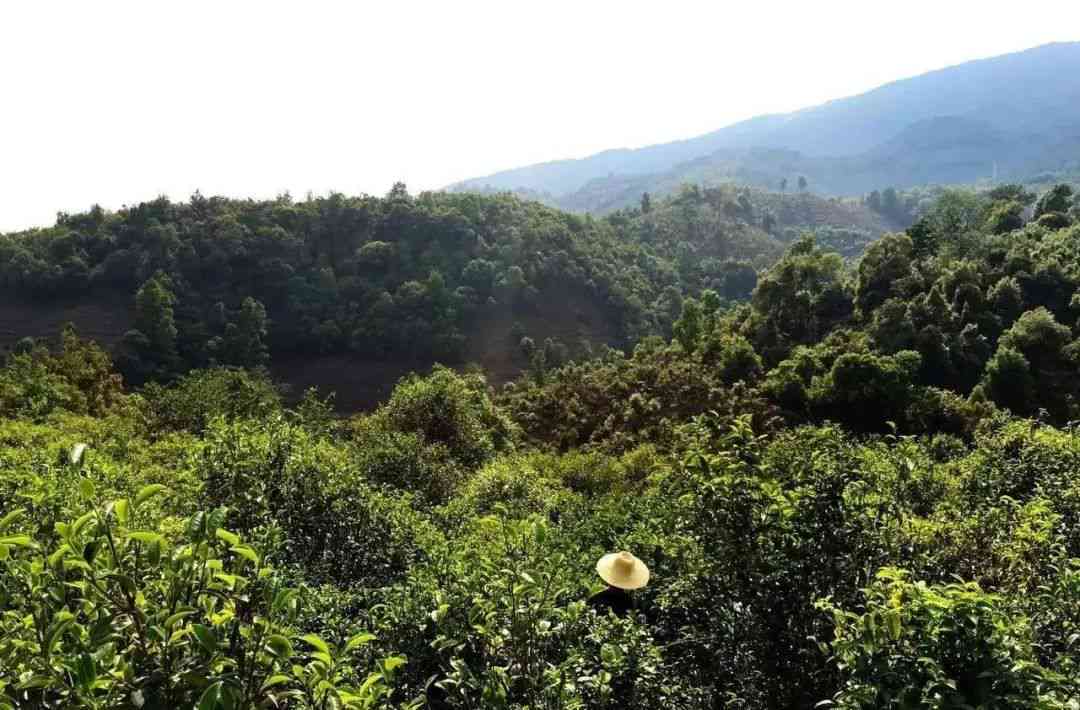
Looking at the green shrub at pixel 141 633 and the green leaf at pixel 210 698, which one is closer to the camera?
the green leaf at pixel 210 698

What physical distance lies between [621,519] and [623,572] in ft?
Answer: 17.8

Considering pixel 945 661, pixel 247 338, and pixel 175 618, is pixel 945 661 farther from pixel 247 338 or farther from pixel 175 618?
pixel 247 338

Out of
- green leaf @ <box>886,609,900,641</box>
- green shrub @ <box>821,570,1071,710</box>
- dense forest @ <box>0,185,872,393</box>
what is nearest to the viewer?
green shrub @ <box>821,570,1071,710</box>

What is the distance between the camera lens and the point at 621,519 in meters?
10.2

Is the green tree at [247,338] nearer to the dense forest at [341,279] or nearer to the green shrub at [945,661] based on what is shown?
the dense forest at [341,279]

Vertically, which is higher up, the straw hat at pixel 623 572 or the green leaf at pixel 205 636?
the green leaf at pixel 205 636

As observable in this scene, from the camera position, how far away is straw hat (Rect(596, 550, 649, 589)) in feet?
15.6

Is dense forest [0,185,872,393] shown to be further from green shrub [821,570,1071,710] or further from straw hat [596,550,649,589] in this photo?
green shrub [821,570,1071,710]

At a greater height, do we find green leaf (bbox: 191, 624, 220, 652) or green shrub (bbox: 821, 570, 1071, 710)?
green leaf (bbox: 191, 624, 220, 652)

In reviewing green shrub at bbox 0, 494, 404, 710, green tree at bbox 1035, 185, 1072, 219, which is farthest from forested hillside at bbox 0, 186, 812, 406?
green shrub at bbox 0, 494, 404, 710

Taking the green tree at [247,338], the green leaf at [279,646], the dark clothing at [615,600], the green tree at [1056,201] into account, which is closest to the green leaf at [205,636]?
the green leaf at [279,646]

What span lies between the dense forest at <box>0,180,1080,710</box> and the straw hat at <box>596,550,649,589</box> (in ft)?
0.83

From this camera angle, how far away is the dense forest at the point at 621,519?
258 cm

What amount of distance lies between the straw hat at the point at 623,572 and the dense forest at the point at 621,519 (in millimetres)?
252
